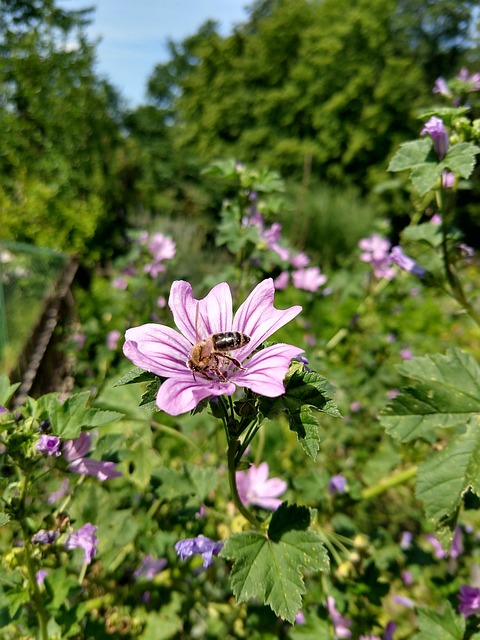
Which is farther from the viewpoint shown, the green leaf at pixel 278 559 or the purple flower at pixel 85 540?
the purple flower at pixel 85 540

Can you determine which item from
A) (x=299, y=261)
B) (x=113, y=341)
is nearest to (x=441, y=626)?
(x=299, y=261)

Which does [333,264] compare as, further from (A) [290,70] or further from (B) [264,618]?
(B) [264,618]

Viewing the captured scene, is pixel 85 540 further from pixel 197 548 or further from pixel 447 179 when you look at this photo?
pixel 447 179

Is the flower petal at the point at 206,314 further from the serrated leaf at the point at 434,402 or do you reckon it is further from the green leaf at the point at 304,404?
the serrated leaf at the point at 434,402

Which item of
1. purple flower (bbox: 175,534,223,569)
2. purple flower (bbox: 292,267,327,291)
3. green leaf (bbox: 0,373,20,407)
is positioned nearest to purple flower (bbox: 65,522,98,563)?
purple flower (bbox: 175,534,223,569)

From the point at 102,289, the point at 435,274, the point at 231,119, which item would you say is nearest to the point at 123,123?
the point at 231,119

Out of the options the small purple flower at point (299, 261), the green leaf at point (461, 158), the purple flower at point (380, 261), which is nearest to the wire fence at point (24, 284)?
the small purple flower at point (299, 261)
